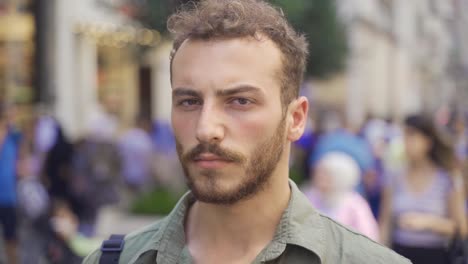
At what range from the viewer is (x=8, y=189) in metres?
9.20

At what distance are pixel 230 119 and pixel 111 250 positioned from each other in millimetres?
578

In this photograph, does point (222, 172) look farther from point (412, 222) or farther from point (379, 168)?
point (379, 168)

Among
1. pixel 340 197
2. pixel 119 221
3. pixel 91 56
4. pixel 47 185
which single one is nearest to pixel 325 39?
pixel 91 56

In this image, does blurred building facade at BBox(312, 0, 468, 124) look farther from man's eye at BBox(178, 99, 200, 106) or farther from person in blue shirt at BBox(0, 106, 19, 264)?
man's eye at BBox(178, 99, 200, 106)

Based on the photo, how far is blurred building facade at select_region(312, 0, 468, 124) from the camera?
1458 inches

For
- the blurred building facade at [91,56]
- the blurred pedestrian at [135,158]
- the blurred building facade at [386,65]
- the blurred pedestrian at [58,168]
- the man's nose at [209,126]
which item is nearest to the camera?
the man's nose at [209,126]

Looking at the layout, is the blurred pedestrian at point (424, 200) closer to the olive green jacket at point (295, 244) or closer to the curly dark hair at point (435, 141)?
the curly dark hair at point (435, 141)

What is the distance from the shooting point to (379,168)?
11164mm

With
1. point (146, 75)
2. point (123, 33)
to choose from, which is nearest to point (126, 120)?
point (123, 33)

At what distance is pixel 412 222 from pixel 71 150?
15.4 feet

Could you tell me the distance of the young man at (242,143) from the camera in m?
2.34

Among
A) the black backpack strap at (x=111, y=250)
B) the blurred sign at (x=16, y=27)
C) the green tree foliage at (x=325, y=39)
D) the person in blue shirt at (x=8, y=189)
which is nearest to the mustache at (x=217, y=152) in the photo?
the black backpack strap at (x=111, y=250)

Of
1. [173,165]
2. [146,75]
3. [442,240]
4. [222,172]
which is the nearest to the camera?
[222,172]

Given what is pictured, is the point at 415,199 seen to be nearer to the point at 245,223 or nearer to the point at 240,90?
the point at 245,223
